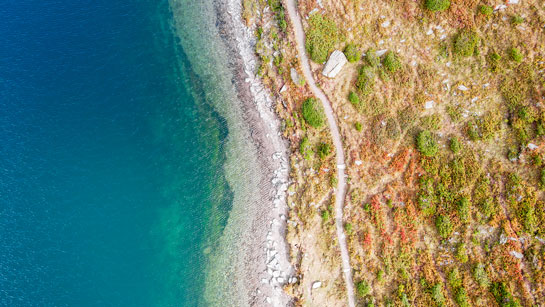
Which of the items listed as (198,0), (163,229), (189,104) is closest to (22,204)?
(163,229)

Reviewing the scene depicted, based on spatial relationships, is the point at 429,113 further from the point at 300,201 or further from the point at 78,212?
the point at 78,212

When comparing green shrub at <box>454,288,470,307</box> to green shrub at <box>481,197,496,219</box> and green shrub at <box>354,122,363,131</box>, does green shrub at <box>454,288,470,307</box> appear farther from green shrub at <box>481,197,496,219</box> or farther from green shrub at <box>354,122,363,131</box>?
green shrub at <box>354,122,363,131</box>

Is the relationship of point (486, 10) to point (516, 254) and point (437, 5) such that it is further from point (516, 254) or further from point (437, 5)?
point (516, 254)

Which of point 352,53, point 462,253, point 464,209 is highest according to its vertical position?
point 352,53

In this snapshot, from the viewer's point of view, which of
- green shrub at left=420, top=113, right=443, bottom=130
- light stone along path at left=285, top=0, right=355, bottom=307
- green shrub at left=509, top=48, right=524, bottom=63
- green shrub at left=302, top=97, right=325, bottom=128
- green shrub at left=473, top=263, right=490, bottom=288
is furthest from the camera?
green shrub at left=302, top=97, right=325, bottom=128

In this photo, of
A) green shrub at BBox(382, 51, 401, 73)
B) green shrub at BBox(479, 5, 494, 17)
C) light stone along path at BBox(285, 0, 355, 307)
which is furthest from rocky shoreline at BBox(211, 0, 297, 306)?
green shrub at BBox(479, 5, 494, 17)

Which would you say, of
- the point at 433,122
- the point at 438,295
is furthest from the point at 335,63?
the point at 438,295
